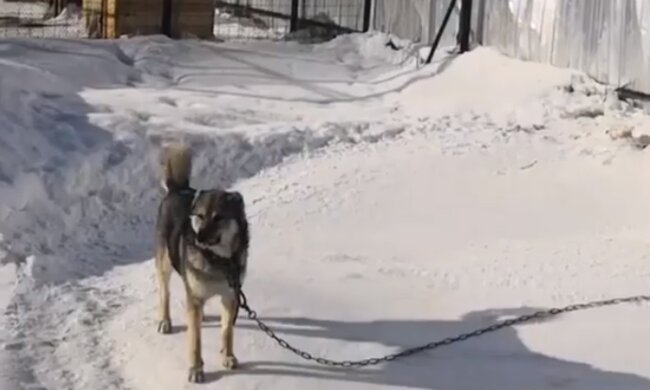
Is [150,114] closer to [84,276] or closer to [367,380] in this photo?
[84,276]

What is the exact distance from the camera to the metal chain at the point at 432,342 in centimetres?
580

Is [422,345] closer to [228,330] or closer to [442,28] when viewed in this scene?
[228,330]

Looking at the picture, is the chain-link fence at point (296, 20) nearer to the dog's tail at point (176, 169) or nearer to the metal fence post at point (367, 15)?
the metal fence post at point (367, 15)

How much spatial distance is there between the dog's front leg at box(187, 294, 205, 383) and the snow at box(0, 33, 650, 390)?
0.17 feet

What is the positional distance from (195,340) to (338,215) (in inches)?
127

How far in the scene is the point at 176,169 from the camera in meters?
6.19

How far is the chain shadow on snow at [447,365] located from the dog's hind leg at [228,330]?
58 mm

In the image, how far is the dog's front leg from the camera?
18.1ft

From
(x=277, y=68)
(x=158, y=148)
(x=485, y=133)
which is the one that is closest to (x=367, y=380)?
(x=158, y=148)

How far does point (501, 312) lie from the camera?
21.8 feet

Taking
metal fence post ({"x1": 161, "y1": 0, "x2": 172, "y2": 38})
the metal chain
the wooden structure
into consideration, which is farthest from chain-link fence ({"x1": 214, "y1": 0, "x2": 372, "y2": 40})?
the metal chain

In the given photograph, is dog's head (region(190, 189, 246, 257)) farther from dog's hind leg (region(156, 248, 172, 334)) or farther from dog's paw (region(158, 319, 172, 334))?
dog's paw (region(158, 319, 172, 334))

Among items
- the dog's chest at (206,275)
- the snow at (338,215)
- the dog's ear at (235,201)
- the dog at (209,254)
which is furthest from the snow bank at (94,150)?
the dog's ear at (235,201)

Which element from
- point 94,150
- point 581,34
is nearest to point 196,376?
point 94,150
